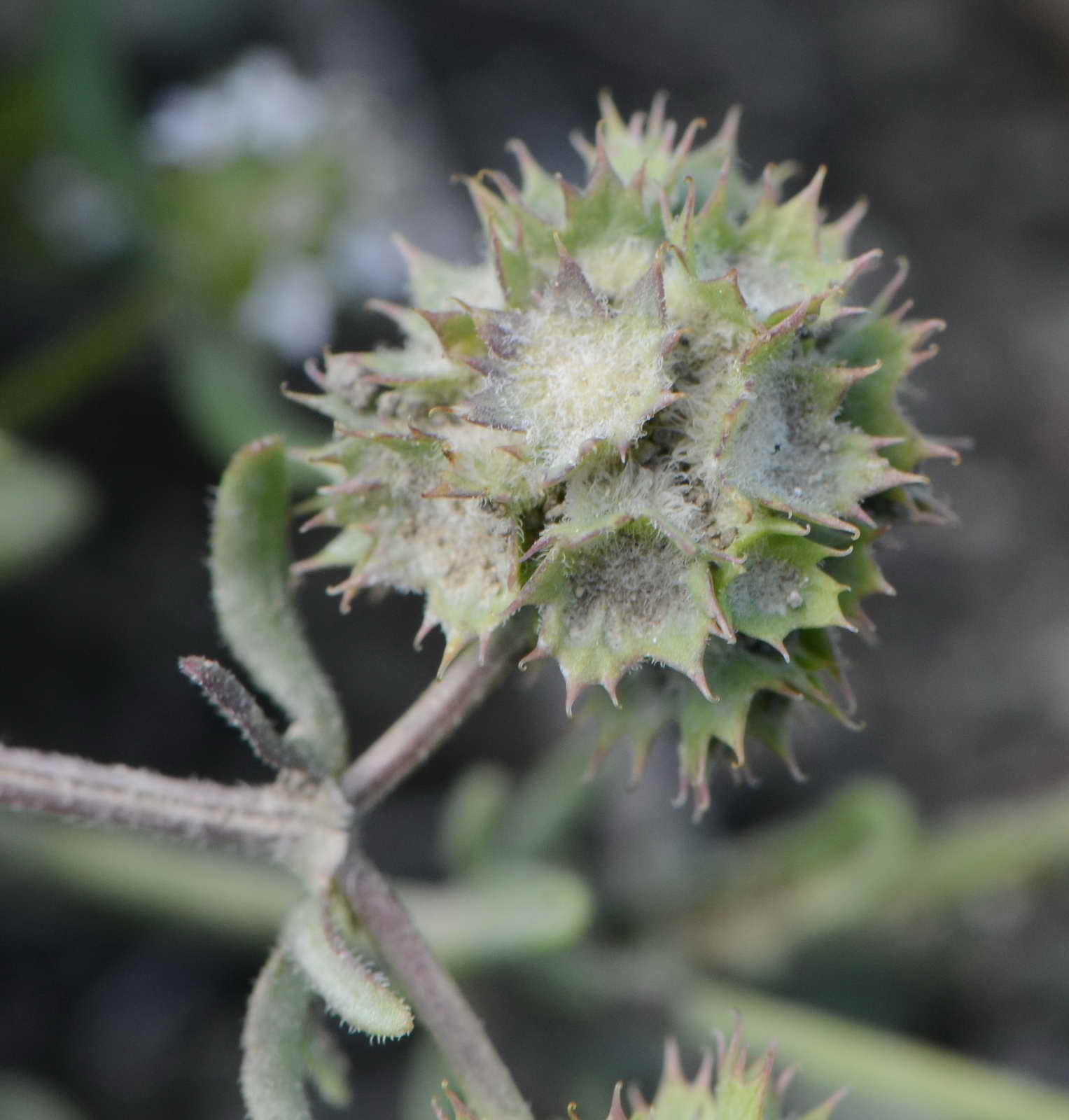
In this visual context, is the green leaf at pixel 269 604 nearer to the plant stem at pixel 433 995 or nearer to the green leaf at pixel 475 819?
the plant stem at pixel 433 995

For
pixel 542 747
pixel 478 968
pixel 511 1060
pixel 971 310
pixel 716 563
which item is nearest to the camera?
pixel 716 563

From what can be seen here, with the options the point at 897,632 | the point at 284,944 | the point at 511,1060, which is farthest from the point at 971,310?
the point at 284,944

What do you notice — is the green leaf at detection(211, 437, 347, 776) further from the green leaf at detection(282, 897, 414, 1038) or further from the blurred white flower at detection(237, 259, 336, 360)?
the blurred white flower at detection(237, 259, 336, 360)

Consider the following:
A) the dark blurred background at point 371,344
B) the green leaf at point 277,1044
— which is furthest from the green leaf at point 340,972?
the dark blurred background at point 371,344

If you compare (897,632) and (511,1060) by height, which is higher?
(897,632)

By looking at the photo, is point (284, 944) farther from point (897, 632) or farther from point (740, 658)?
point (897, 632)

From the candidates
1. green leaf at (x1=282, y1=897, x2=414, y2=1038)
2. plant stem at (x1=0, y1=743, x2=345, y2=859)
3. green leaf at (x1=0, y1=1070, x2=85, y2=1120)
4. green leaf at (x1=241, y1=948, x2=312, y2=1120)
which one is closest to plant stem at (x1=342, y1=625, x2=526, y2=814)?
plant stem at (x1=0, y1=743, x2=345, y2=859)

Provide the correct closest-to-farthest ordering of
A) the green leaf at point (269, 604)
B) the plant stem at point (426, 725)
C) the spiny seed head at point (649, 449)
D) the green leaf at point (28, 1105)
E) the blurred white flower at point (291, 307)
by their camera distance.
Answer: the spiny seed head at point (649, 449), the plant stem at point (426, 725), the green leaf at point (269, 604), the green leaf at point (28, 1105), the blurred white flower at point (291, 307)
